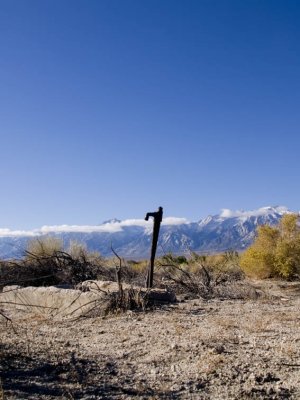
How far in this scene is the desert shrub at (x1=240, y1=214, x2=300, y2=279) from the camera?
12273mm

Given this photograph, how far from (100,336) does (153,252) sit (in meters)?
3.16

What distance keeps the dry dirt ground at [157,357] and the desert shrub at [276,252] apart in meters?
5.21

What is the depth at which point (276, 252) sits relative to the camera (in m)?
12.5

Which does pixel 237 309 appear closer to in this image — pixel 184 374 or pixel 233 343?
pixel 233 343

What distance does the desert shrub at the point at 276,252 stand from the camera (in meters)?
12.3

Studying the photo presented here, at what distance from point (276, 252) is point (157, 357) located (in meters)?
8.41

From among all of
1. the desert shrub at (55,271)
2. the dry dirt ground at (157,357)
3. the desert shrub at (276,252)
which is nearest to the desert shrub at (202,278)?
the desert shrub at (276,252)

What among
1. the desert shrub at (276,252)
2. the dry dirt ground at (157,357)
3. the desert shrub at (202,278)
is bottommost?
the dry dirt ground at (157,357)

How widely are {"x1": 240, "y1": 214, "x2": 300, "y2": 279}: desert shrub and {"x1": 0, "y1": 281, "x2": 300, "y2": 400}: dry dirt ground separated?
5205 millimetres

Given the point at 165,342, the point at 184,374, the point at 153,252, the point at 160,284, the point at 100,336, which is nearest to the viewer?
the point at 184,374

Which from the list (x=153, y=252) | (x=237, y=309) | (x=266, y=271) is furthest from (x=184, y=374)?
(x=266, y=271)

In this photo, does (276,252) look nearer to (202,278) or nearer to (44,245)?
(202,278)

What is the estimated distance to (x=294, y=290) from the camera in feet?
34.9

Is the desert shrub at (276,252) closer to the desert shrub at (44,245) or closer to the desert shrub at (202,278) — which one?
the desert shrub at (202,278)
